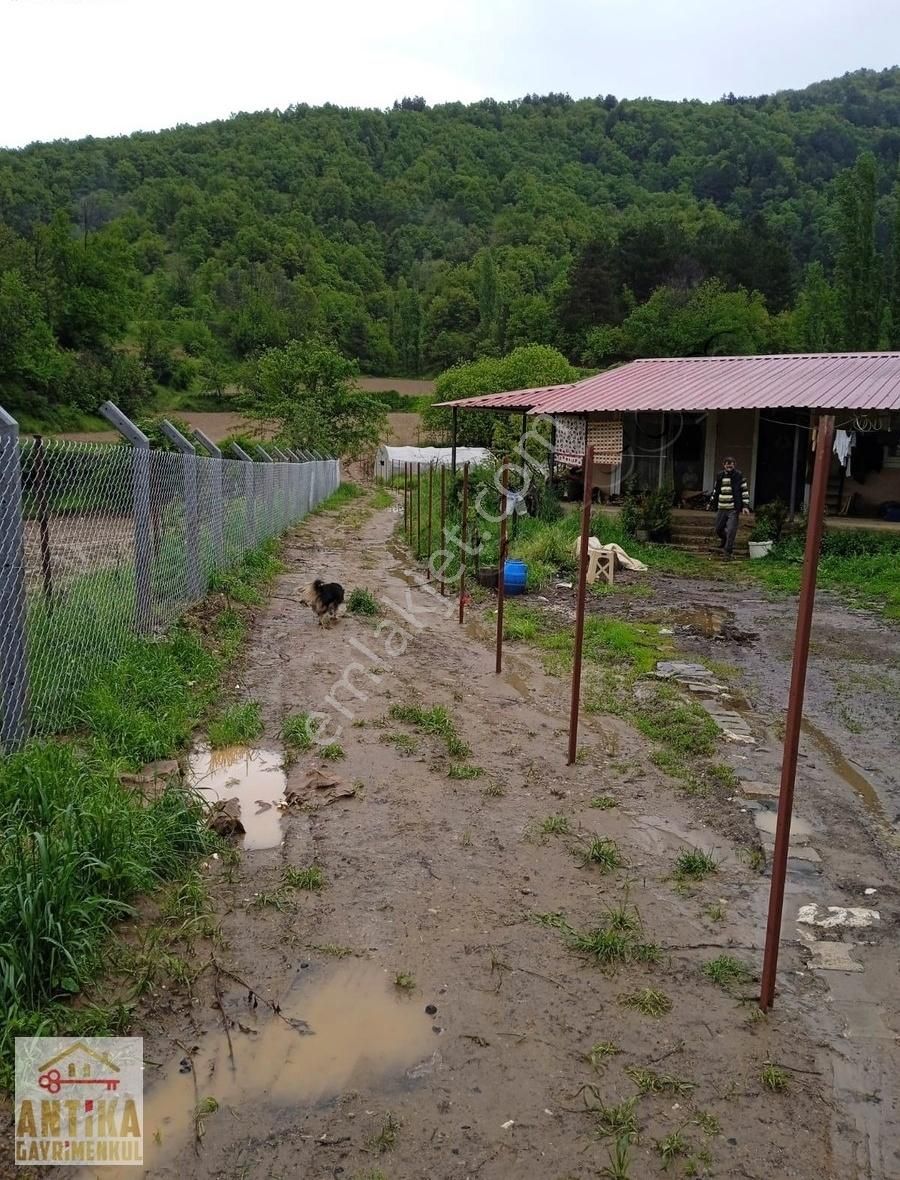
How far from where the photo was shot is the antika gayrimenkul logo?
2486 mm

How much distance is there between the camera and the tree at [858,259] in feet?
122

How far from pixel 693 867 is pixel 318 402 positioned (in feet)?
115

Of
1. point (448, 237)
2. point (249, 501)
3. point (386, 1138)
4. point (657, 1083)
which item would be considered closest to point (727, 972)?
point (657, 1083)

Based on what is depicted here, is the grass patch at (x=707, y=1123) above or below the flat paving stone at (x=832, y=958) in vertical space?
above

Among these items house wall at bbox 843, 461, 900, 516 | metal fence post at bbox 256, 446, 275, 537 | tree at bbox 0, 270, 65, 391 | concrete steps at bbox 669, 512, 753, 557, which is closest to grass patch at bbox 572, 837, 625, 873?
metal fence post at bbox 256, 446, 275, 537

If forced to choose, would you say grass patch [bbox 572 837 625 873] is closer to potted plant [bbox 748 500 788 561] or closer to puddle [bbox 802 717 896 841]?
puddle [bbox 802 717 896 841]

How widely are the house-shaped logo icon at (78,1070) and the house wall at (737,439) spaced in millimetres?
17822

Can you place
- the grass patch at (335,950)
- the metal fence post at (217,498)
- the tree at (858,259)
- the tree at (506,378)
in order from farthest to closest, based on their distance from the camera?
1. the tree at (858,259)
2. the tree at (506,378)
3. the metal fence post at (217,498)
4. the grass patch at (335,950)

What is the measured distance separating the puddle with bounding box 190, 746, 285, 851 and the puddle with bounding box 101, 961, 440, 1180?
1.25m

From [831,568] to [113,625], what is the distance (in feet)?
38.6

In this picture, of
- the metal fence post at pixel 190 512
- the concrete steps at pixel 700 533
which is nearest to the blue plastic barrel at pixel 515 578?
the metal fence post at pixel 190 512

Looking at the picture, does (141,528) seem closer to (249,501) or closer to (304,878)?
(304,878)

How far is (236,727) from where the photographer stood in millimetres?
5867

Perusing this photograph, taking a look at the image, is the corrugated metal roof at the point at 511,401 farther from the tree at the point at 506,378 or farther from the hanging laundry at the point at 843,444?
the tree at the point at 506,378
